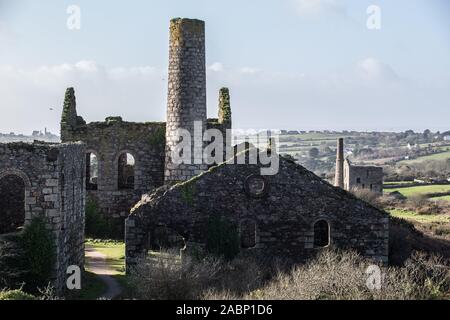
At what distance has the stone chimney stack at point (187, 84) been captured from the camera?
31438 mm

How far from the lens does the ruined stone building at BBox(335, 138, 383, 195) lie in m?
68.5

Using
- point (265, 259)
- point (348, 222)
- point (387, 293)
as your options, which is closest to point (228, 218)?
point (265, 259)

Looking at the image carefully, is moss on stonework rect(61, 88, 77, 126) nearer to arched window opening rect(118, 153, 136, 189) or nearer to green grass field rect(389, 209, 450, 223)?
arched window opening rect(118, 153, 136, 189)

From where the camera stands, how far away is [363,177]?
69875mm

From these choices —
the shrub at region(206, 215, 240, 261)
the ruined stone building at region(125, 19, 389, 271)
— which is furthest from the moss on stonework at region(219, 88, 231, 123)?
the shrub at region(206, 215, 240, 261)

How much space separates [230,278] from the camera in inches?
880

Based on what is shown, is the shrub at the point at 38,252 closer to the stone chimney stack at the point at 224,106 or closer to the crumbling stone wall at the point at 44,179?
the crumbling stone wall at the point at 44,179

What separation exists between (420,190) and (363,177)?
43.4ft

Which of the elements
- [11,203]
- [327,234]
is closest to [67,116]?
[11,203]

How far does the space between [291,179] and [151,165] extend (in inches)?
474

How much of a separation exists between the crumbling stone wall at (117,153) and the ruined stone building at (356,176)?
1393 inches

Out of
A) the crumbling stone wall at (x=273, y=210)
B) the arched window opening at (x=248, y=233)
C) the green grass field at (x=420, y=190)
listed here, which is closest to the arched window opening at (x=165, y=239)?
the crumbling stone wall at (x=273, y=210)

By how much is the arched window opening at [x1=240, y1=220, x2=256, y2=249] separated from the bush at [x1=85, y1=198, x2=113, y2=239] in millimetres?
10279
